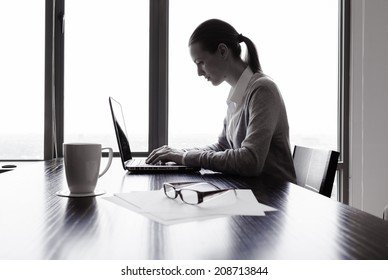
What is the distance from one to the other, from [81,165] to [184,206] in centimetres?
23

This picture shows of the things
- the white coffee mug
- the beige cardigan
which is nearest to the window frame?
the beige cardigan

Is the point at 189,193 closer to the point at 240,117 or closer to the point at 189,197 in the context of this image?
the point at 189,197

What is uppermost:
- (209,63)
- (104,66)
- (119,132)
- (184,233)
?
(104,66)

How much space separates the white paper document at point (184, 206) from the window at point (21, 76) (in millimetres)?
1670

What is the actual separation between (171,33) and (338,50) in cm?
109

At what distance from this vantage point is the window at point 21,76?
2.09 m

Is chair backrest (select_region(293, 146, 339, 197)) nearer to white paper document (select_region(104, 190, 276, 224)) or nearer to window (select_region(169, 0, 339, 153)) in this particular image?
white paper document (select_region(104, 190, 276, 224))

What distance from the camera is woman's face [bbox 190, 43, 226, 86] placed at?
145cm

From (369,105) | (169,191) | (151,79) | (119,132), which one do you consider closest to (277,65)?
(369,105)

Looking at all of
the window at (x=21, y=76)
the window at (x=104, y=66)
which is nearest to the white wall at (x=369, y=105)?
the window at (x=104, y=66)

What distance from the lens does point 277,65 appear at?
2.26 metres

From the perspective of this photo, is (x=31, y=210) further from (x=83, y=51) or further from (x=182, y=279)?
(x=83, y=51)

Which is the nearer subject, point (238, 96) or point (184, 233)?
point (184, 233)

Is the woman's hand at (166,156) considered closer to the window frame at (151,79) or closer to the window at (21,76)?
the window frame at (151,79)
